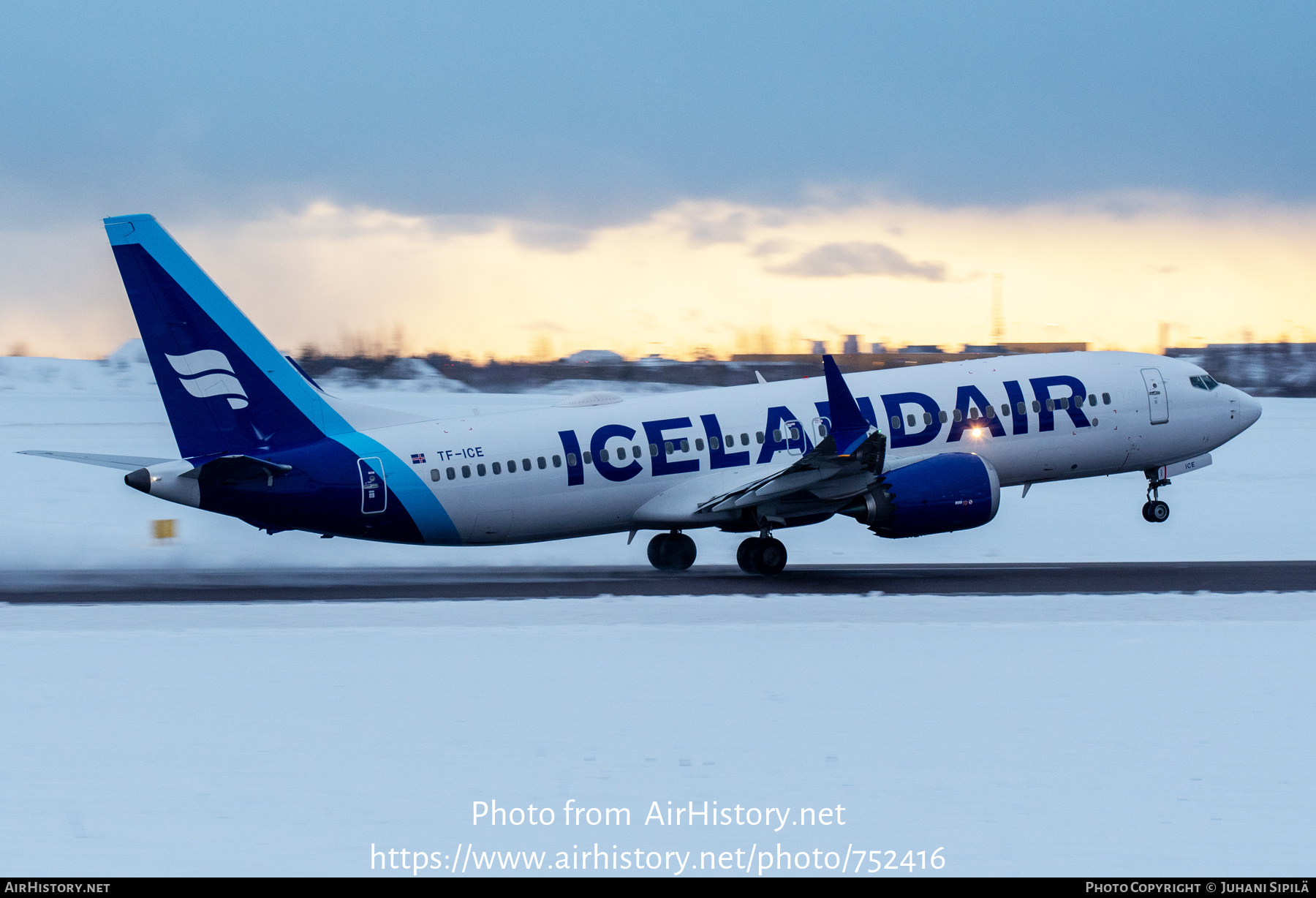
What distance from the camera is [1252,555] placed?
32281 millimetres

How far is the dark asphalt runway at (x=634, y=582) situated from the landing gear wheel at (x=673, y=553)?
0.83ft

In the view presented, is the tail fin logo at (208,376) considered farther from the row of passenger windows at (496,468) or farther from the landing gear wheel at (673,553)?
the landing gear wheel at (673,553)

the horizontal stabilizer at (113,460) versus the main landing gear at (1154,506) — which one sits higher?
the horizontal stabilizer at (113,460)

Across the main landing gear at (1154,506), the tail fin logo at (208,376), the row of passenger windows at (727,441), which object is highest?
the tail fin logo at (208,376)

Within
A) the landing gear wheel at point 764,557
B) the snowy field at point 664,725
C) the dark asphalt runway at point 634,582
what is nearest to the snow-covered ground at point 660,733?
the snowy field at point 664,725

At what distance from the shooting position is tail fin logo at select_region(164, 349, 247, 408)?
25.6 meters

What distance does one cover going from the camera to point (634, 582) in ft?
90.7

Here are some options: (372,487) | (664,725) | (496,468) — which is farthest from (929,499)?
(664,725)

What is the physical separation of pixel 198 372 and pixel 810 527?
19.5 m

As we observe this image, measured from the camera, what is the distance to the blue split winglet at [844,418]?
26.6 m

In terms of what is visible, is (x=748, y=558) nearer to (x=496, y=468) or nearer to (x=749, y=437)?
(x=749, y=437)

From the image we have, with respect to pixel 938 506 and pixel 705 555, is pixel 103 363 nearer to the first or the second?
pixel 705 555

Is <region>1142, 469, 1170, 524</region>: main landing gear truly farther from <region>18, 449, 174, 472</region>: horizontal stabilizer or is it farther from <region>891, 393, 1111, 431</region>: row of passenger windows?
<region>18, 449, 174, 472</region>: horizontal stabilizer

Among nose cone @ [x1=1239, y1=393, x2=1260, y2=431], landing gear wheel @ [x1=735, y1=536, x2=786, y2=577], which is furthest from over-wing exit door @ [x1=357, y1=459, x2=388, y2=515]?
nose cone @ [x1=1239, y1=393, x2=1260, y2=431]
